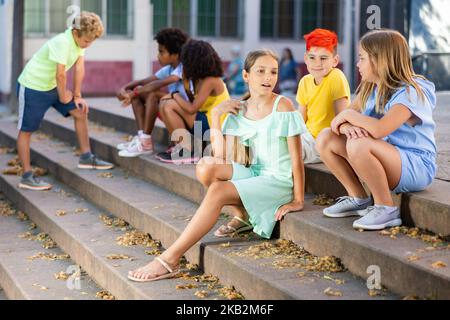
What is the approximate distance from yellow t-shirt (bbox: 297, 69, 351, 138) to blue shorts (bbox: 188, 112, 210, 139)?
1357mm

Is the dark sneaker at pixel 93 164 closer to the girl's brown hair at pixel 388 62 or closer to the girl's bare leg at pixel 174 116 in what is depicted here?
the girl's bare leg at pixel 174 116

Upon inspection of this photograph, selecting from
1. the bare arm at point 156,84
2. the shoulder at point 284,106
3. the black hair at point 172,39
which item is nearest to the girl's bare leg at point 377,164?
the shoulder at point 284,106

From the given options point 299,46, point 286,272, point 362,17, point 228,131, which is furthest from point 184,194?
point 299,46

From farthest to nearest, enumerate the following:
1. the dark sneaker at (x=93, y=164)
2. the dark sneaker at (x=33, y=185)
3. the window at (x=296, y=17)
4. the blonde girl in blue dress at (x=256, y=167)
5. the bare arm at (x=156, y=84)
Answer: the window at (x=296, y=17) < the dark sneaker at (x=93, y=164) < the dark sneaker at (x=33, y=185) < the bare arm at (x=156, y=84) < the blonde girl in blue dress at (x=256, y=167)

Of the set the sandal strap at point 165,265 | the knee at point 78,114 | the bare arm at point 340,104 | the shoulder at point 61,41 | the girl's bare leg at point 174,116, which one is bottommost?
the sandal strap at point 165,265

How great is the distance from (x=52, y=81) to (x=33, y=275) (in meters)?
2.44

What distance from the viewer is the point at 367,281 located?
13.2 ft

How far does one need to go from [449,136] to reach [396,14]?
16.1ft

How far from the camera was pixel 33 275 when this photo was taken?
201 inches

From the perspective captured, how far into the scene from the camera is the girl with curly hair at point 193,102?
6.49 metres

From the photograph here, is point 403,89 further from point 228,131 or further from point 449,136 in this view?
point 449,136

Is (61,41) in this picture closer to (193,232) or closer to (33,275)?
(33,275)

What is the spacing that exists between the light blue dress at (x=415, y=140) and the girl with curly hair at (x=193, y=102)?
2.13 metres
